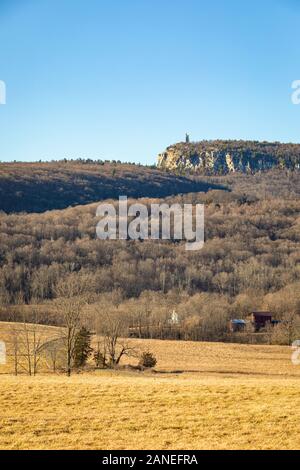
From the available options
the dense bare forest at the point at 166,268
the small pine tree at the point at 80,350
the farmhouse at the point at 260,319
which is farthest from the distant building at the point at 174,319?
the small pine tree at the point at 80,350

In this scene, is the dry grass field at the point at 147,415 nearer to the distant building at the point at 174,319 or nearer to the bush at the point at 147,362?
the bush at the point at 147,362

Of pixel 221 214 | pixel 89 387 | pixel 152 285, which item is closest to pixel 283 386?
pixel 89 387

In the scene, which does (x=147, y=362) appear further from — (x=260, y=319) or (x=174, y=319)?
(x=260, y=319)

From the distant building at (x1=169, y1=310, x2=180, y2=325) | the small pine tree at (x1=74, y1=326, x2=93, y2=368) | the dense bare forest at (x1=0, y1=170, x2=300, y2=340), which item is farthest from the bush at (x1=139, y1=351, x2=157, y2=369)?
the distant building at (x1=169, y1=310, x2=180, y2=325)

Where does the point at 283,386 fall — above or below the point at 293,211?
below

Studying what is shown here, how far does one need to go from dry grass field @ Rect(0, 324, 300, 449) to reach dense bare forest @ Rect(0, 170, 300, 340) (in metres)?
46.0

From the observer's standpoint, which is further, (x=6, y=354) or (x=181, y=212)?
(x=181, y=212)

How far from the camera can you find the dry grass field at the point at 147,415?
16.5 metres

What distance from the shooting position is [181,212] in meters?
185

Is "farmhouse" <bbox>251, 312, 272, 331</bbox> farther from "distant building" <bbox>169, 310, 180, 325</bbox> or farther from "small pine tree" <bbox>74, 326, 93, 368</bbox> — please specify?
"small pine tree" <bbox>74, 326, 93, 368</bbox>

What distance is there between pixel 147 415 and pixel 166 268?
10972 centimetres

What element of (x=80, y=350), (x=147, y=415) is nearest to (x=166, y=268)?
(x=80, y=350)
